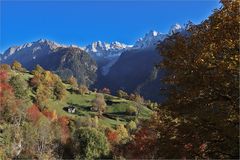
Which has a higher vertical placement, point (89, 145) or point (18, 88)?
point (18, 88)

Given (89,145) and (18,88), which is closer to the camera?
(89,145)

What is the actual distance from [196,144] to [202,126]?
0.96m

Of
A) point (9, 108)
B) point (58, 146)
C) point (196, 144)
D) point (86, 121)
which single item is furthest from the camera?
point (86, 121)

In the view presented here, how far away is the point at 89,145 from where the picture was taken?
104750 mm

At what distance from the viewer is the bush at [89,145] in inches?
4104

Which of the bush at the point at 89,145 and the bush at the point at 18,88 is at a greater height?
the bush at the point at 18,88

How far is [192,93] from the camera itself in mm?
20984

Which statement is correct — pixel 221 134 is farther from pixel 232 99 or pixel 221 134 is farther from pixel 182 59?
pixel 182 59

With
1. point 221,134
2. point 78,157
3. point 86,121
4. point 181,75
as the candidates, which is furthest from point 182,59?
point 86,121

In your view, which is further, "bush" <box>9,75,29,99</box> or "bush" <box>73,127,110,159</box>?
"bush" <box>9,75,29,99</box>

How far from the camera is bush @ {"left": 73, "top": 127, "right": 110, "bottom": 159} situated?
104250mm

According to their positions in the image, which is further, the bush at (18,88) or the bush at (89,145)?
the bush at (18,88)

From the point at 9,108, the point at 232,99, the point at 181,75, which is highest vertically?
the point at 9,108

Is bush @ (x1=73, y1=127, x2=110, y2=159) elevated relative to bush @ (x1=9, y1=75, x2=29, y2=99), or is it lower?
lower
